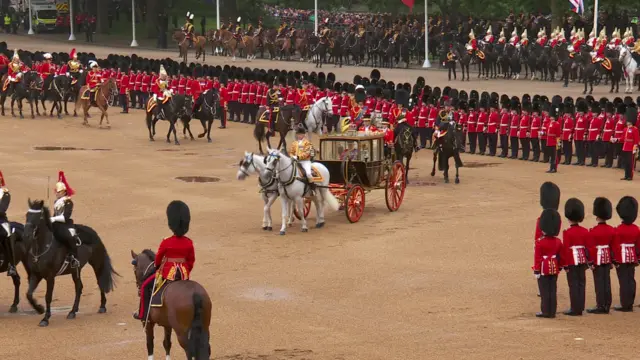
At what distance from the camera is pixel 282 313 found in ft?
49.1

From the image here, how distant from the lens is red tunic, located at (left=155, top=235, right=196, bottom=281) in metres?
12.4

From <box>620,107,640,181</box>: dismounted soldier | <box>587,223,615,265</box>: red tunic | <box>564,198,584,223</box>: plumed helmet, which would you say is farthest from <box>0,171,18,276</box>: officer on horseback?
<box>620,107,640,181</box>: dismounted soldier

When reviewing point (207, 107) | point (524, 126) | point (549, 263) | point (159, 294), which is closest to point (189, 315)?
point (159, 294)

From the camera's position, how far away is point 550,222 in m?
14.5

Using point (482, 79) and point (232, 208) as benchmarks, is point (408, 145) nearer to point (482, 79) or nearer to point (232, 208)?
point (232, 208)

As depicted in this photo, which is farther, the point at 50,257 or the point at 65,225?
the point at 65,225

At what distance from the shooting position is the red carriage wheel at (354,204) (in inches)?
803

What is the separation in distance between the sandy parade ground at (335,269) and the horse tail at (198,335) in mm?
1304

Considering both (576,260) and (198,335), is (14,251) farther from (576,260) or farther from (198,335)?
(576,260)

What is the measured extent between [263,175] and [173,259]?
689 cm

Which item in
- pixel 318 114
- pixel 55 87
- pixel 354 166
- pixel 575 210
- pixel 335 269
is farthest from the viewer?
pixel 55 87

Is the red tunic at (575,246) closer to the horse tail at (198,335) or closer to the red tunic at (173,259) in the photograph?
the red tunic at (173,259)

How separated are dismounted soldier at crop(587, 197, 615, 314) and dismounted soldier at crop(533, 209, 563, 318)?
40 cm

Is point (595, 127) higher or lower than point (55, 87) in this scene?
lower
